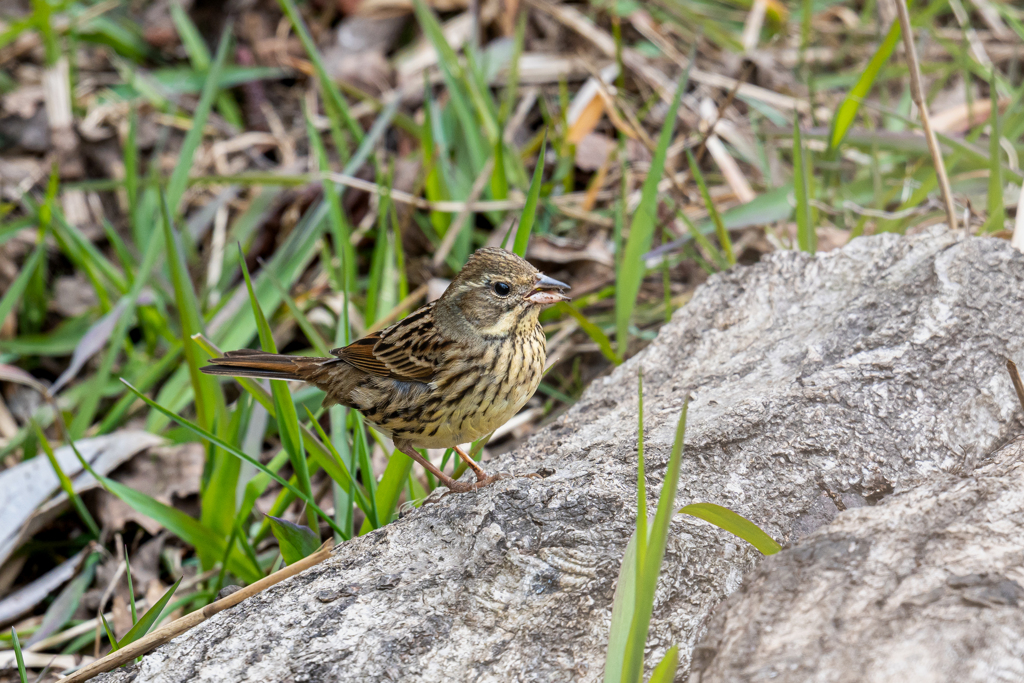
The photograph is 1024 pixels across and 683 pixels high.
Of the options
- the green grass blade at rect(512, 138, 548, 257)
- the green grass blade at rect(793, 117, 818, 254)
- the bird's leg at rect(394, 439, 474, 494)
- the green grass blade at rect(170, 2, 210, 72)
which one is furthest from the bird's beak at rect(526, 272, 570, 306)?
the green grass blade at rect(170, 2, 210, 72)

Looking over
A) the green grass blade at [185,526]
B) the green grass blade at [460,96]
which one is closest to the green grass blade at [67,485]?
the green grass blade at [185,526]

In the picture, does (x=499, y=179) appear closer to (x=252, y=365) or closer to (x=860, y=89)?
(x=860, y=89)

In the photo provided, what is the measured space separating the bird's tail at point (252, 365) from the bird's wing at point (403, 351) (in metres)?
0.21

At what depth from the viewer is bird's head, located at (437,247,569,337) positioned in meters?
3.28

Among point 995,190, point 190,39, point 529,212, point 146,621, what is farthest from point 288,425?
point 190,39

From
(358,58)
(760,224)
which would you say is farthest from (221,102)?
(760,224)

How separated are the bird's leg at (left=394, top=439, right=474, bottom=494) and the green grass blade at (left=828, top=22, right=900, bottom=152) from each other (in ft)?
8.53

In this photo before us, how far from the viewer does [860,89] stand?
13.9 feet

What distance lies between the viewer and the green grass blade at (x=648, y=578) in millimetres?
1697

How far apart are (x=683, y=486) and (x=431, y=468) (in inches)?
39.9

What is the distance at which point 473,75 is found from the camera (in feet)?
17.9

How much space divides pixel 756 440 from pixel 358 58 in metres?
4.72

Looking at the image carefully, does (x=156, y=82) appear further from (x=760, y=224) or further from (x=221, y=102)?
(x=760, y=224)

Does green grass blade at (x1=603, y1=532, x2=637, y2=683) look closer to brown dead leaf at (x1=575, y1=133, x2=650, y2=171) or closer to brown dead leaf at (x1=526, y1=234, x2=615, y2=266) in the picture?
brown dead leaf at (x1=526, y1=234, x2=615, y2=266)
